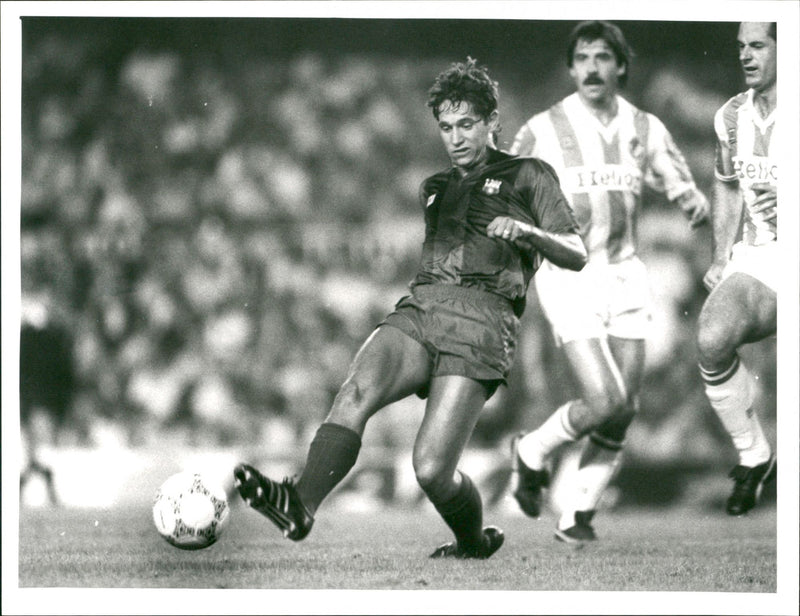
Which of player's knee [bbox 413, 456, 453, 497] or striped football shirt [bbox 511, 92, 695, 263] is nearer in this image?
Answer: player's knee [bbox 413, 456, 453, 497]

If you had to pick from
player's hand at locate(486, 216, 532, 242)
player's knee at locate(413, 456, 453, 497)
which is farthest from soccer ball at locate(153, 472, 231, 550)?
player's hand at locate(486, 216, 532, 242)

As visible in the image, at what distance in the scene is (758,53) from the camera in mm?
5824

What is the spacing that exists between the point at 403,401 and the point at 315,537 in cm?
77

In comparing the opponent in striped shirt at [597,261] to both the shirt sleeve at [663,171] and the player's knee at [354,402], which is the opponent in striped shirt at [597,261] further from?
the player's knee at [354,402]

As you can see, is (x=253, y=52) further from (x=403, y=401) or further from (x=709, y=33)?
(x=709, y=33)

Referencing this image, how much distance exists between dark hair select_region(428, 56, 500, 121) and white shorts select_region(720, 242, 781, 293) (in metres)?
1.40

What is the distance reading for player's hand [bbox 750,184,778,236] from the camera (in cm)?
580

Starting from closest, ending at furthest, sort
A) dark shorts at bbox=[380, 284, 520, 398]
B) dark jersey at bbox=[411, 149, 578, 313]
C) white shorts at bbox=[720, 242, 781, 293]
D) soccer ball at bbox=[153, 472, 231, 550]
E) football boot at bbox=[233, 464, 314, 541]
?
football boot at bbox=[233, 464, 314, 541], soccer ball at bbox=[153, 472, 231, 550], dark shorts at bbox=[380, 284, 520, 398], dark jersey at bbox=[411, 149, 578, 313], white shorts at bbox=[720, 242, 781, 293]

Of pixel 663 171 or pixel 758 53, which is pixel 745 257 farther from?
pixel 758 53

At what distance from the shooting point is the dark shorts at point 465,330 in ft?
18.1

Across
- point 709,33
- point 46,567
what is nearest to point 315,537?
point 46,567

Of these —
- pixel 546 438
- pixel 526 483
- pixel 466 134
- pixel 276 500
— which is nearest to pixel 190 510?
pixel 276 500

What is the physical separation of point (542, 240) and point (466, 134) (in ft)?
2.17

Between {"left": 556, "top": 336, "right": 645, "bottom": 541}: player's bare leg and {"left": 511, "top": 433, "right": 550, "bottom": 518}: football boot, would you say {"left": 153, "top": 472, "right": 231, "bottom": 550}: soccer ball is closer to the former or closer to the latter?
{"left": 511, "top": 433, "right": 550, "bottom": 518}: football boot
